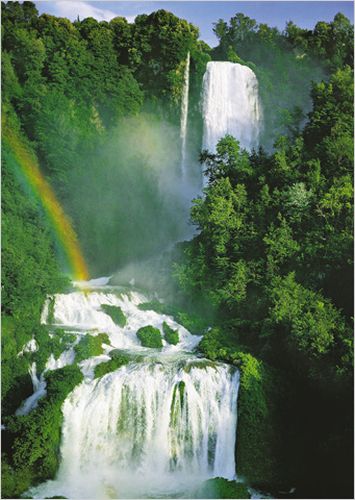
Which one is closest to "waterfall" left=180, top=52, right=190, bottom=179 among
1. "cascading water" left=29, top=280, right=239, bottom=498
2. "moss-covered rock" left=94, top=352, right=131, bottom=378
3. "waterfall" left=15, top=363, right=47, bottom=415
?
"moss-covered rock" left=94, top=352, right=131, bottom=378

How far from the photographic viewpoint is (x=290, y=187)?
1927 centimetres

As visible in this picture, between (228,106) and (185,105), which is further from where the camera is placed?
(185,105)

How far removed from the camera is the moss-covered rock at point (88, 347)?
50.9 feet

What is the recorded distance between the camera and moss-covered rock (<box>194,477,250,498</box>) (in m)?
12.7

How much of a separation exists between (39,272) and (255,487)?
824 cm

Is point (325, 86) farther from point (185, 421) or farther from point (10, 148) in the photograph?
point (185, 421)

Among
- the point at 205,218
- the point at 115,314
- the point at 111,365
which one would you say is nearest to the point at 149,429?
the point at 111,365

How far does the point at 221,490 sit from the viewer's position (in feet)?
41.9

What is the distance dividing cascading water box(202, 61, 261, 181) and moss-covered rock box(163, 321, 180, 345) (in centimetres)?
1032

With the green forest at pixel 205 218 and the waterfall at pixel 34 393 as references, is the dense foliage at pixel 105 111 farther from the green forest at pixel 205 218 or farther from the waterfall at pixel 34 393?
the waterfall at pixel 34 393

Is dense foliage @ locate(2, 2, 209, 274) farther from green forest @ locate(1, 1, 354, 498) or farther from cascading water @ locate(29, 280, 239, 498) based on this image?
cascading water @ locate(29, 280, 239, 498)

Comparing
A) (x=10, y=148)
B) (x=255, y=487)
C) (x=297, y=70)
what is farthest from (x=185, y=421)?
(x=297, y=70)

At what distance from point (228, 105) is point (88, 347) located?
14.2 m

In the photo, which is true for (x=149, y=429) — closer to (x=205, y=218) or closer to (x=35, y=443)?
(x=35, y=443)
